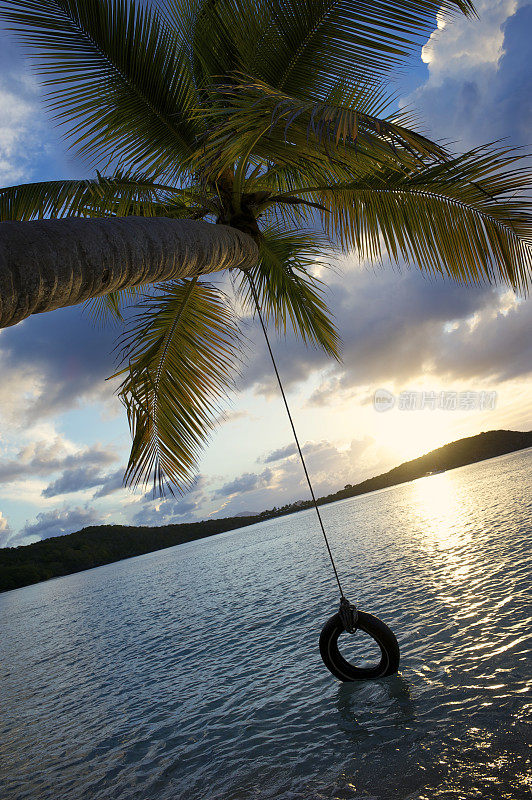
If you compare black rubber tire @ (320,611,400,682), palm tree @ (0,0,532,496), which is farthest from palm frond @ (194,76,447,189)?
black rubber tire @ (320,611,400,682)

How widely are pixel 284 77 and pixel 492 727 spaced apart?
6441 millimetres

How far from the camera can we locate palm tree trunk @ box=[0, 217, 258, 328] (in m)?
2.38

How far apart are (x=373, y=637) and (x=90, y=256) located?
4.71 m

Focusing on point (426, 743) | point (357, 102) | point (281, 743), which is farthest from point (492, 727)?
point (357, 102)

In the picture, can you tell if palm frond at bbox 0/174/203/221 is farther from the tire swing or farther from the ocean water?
the ocean water

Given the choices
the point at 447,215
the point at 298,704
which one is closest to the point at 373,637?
the point at 298,704

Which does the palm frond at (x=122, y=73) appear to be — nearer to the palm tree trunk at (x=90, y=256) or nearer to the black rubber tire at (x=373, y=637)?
the palm tree trunk at (x=90, y=256)

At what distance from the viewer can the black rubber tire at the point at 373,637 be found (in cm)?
504

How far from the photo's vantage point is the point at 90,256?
278 centimetres

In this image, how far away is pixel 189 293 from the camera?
5578 millimetres

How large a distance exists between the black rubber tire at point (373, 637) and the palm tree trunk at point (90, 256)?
3895 millimetres

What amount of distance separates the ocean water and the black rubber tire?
1.06ft

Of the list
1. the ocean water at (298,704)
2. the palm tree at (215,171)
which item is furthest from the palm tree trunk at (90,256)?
the ocean water at (298,704)

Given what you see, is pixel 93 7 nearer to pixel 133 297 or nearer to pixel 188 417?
pixel 133 297
